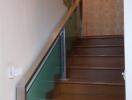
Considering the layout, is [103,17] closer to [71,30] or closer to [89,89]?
[71,30]

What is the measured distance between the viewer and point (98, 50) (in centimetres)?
503

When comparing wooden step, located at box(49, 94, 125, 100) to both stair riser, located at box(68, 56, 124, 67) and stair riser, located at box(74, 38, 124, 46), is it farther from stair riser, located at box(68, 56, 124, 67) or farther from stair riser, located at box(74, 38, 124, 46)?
stair riser, located at box(74, 38, 124, 46)

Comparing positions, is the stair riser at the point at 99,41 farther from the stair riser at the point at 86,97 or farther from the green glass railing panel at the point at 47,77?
the stair riser at the point at 86,97

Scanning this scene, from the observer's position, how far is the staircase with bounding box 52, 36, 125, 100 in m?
3.88

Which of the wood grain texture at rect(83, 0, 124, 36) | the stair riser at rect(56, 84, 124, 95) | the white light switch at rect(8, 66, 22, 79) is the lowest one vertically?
the stair riser at rect(56, 84, 124, 95)

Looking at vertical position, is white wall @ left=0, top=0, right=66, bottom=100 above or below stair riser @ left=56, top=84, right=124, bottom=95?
above

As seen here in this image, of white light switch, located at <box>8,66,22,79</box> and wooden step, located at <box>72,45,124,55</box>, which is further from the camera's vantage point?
wooden step, located at <box>72,45,124,55</box>

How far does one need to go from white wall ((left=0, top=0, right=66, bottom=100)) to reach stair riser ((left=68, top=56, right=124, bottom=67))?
Answer: 0.78 metres

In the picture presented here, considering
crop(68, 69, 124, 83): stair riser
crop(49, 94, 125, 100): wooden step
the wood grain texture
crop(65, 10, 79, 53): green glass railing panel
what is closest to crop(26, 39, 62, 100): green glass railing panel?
crop(49, 94, 125, 100): wooden step

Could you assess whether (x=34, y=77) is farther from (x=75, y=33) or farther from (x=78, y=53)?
(x=75, y=33)

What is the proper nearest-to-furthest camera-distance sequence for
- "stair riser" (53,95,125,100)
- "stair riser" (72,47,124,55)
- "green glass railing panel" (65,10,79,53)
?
"stair riser" (53,95,125,100) < "green glass railing panel" (65,10,79,53) < "stair riser" (72,47,124,55)

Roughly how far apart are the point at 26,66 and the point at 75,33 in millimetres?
2124

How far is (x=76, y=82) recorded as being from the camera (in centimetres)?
402
